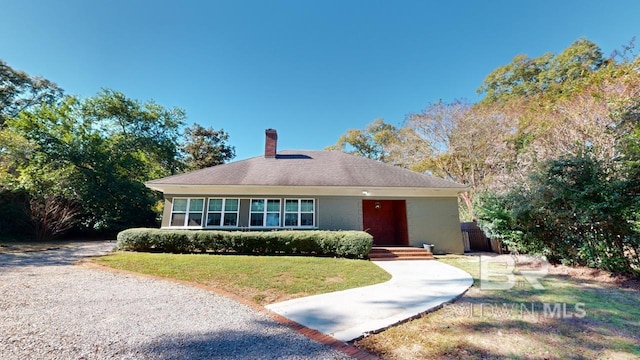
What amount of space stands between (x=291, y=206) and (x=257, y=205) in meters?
1.69

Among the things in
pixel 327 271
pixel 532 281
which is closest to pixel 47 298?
pixel 327 271

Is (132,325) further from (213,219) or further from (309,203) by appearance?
(309,203)

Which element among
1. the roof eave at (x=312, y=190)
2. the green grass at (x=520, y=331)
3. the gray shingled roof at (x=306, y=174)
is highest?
the gray shingled roof at (x=306, y=174)

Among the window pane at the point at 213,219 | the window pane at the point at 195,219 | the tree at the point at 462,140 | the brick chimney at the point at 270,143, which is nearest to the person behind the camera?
the window pane at the point at 195,219

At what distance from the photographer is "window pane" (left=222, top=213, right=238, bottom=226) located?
39.9 feet

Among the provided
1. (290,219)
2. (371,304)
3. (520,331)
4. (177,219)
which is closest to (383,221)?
(290,219)

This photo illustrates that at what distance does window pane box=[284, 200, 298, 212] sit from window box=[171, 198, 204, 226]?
160 inches

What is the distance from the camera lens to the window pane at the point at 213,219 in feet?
39.8

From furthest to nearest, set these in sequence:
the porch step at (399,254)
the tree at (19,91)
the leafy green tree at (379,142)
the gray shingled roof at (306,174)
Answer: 1. the leafy green tree at (379,142)
2. the tree at (19,91)
3. the gray shingled roof at (306,174)
4. the porch step at (399,254)

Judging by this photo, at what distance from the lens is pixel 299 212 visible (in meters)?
12.4

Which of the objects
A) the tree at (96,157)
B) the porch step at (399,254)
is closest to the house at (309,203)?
the porch step at (399,254)

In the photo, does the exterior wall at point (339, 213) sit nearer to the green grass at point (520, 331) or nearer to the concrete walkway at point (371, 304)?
the concrete walkway at point (371, 304)

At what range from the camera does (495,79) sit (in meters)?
26.2

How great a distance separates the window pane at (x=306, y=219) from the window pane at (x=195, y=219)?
4.92m
